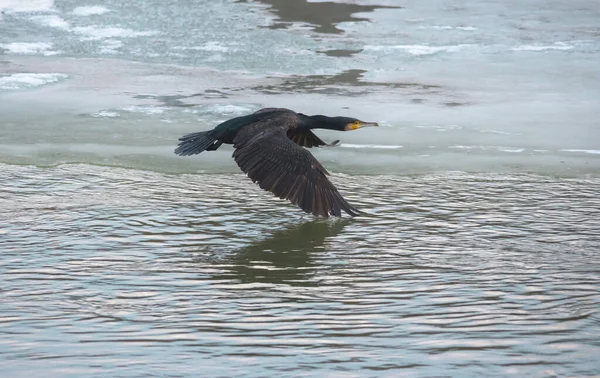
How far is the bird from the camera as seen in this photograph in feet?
21.3

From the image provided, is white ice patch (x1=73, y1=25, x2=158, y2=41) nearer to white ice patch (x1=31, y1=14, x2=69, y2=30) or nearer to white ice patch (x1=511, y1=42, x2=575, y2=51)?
white ice patch (x1=31, y1=14, x2=69, y2=30)

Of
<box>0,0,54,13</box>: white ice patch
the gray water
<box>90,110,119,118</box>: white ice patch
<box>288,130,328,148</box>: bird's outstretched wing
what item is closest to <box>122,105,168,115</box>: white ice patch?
the gray water

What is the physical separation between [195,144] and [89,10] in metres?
6.80

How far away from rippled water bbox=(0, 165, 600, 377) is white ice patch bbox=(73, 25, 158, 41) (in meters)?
5.07

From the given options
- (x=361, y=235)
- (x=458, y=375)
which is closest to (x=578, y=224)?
(x=361, y=235)

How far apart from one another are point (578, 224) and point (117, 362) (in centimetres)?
362

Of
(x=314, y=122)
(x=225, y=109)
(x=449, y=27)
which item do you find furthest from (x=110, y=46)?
(x=314, y=122)

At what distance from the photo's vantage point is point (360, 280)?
17.8ft

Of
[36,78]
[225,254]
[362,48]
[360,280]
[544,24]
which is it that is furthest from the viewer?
[544,24]

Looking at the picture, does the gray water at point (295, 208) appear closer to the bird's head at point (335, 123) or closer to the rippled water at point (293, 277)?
the rippled water at point (293, 277)

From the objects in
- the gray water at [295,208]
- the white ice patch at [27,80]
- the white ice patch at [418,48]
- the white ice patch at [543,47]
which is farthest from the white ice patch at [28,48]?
the white ice patch at [543,47]

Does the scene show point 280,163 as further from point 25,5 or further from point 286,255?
point 25,5

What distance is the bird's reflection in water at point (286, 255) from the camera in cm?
558

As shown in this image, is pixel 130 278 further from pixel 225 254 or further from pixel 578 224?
pixel 578 224
